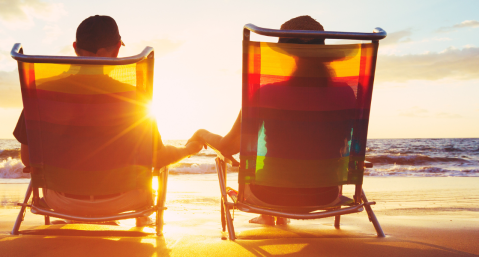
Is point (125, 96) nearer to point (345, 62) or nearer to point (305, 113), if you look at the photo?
point (305, 113)

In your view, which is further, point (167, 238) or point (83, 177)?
point (167, 238)

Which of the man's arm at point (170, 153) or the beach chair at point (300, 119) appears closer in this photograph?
the beach chair at point (300, 119)

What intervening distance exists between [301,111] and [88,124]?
4.81ft

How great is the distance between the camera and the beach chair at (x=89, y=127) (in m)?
2.14

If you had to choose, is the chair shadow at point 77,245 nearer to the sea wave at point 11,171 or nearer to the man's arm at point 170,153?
the man's arm at point 170,153

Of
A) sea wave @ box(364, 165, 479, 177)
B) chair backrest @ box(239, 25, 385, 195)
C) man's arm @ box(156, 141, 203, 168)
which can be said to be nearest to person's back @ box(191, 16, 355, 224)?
chair backrest @ box(239, 25, 385, 195)

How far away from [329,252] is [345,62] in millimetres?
1288

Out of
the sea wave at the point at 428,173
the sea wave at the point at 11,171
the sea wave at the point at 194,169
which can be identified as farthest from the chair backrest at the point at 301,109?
the sea wave at the point at 11,171

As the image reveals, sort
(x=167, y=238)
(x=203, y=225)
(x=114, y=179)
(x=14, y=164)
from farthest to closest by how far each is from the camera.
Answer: (x=14, y=164) < (x=203, y=225) < (x=167, y=238) < (x=114, y=179)

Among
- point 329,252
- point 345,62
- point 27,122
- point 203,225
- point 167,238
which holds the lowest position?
point 203,225

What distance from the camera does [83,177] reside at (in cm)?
220

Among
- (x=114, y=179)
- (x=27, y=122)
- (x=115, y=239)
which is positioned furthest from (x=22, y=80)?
(x=115, y=239)

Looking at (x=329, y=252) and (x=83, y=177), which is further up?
(x=83, y=177)

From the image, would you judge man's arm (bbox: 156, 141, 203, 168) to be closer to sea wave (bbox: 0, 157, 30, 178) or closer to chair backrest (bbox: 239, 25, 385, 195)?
chair backrest (bbox: 239, 25, 385, 195)
